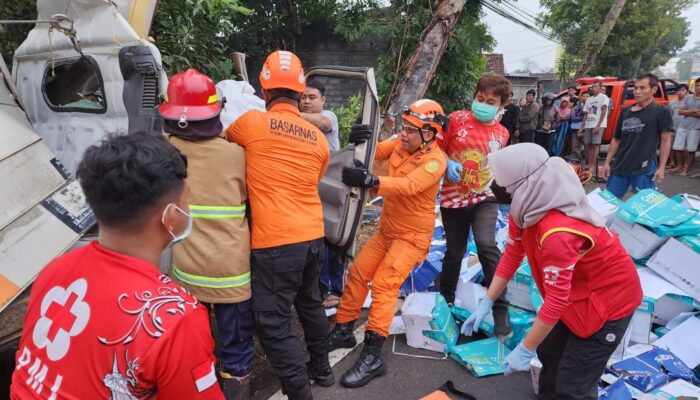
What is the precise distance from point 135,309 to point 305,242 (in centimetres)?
126

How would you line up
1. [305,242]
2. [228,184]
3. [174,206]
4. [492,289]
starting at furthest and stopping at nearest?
[492,289] → [305,242] → [228,184] → [174,206]

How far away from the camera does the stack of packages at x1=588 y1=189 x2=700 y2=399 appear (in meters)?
2.56

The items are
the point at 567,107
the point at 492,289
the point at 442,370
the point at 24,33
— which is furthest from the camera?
the point at 567,107

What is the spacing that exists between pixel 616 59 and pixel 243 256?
28.2 meters

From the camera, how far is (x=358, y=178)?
8.64ft

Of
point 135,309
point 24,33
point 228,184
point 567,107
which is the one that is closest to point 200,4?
point 24,33

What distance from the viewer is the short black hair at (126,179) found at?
Answer: 3.35 feet

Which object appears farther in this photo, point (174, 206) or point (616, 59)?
point (616, 59)

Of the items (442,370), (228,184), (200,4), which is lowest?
(442,370)

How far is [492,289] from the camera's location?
2480 mm

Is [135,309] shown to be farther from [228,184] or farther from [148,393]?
[228,184]

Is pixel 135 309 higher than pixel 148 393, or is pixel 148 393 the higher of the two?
pixel 135 309

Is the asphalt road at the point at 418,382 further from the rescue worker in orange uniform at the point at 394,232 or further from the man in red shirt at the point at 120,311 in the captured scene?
the man in red shirt at the point at 120,311

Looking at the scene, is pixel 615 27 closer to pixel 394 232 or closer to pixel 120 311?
pixel 394 232
